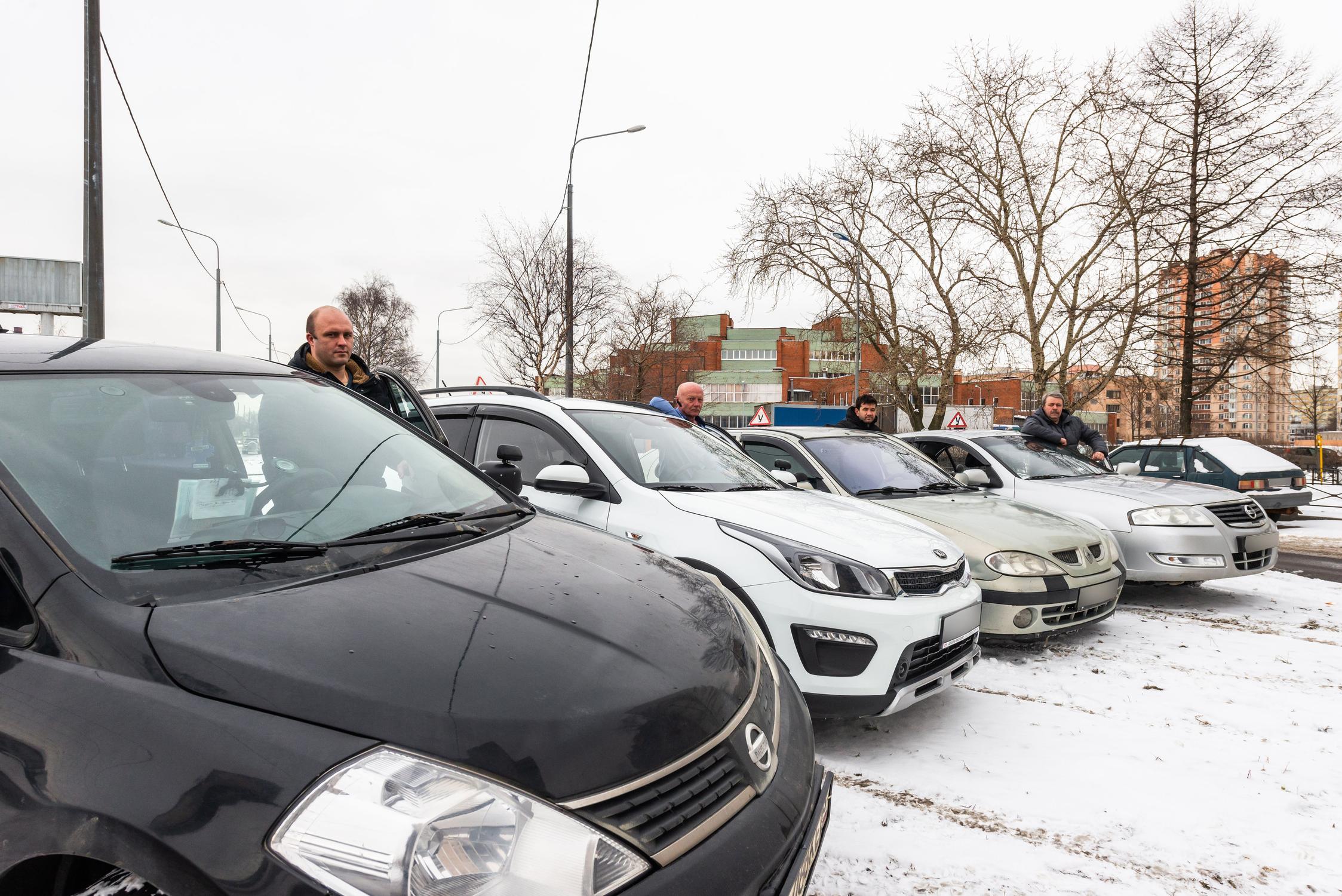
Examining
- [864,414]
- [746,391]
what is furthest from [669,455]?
[746,391]

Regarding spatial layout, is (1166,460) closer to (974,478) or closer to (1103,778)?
(974,478)

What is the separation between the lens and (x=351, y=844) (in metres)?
1.15

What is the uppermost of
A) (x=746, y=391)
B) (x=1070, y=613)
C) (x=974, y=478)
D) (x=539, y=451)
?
(x=746, y=391)

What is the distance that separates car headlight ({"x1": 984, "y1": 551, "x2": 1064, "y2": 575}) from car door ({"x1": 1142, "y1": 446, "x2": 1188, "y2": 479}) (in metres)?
9.97

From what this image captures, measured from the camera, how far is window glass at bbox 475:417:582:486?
14.1 feet

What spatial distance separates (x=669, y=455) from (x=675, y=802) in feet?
10.0

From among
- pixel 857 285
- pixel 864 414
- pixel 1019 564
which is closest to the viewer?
pixel 1019 564

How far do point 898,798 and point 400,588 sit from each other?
2276 mm

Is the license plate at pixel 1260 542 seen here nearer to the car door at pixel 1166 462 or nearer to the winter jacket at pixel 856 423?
the winter jacket at pixel 856 423

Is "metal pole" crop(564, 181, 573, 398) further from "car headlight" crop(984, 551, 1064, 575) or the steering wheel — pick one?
the steering wheel

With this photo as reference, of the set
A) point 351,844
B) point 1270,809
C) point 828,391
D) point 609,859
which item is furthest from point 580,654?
point 828,391

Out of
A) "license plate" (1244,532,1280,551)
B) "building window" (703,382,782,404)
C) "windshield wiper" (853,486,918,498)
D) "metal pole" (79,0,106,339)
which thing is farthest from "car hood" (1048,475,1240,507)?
"building window" (703,382,782,404)

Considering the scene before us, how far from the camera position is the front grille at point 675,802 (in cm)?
135

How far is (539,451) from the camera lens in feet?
14.4
